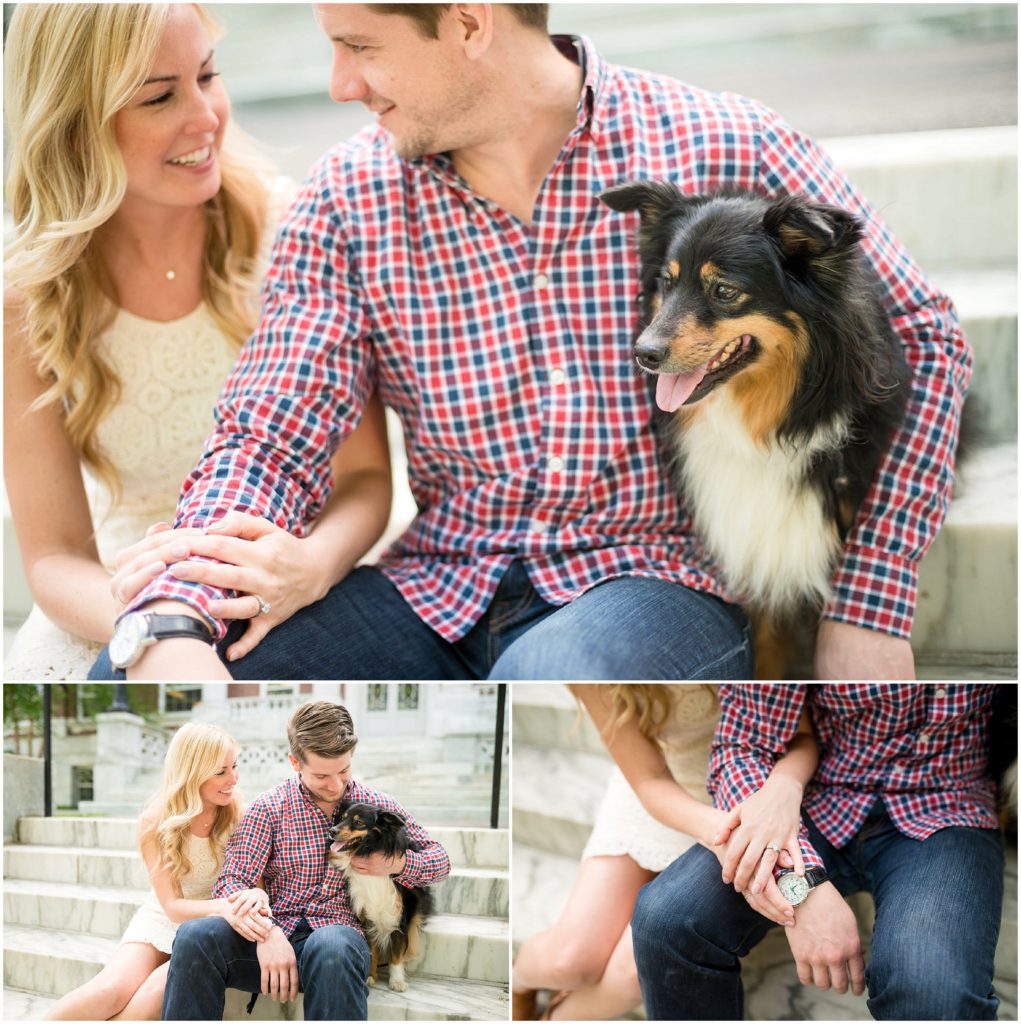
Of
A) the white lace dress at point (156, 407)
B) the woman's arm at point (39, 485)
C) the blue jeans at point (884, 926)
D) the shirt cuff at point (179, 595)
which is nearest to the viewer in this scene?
the blue jeans at point (884, 926)

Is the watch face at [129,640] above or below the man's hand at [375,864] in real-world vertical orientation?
above

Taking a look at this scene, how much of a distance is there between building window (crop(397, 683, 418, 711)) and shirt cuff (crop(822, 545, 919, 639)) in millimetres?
710

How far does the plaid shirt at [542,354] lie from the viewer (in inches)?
64.1

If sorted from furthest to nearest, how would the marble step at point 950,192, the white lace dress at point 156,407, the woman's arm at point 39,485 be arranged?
the marble step at point 950,192, the white lace dress at point 156,407, the woman's arm at point 39,485

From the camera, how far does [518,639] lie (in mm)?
1614

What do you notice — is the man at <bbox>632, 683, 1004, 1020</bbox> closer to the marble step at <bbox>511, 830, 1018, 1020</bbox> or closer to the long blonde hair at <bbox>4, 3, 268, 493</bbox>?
the marble step at <bbox>511, 830, 1018, 1020</bbox>

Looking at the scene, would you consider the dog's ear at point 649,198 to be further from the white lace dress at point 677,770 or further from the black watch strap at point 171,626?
the black watch strap at point 171,626

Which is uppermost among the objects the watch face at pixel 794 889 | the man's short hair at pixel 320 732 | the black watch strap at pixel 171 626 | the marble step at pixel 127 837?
the black watch strap at pixel 171 626

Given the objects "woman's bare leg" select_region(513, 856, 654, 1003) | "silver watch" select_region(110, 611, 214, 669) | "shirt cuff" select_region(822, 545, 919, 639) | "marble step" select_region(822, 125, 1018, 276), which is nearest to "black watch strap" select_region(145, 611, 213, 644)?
"silver watch" select_region(110, 611, 214, 669)

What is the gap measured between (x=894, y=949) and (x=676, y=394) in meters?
0.81

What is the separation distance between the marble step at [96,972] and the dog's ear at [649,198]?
3.72 ft

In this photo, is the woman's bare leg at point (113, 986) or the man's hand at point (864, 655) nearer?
the woman's bare leg at point (113, 986)

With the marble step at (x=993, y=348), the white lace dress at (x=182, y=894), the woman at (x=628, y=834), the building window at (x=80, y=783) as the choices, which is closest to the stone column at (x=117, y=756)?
the building window at (x=80, y=783)

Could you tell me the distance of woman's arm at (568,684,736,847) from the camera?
148 cm
